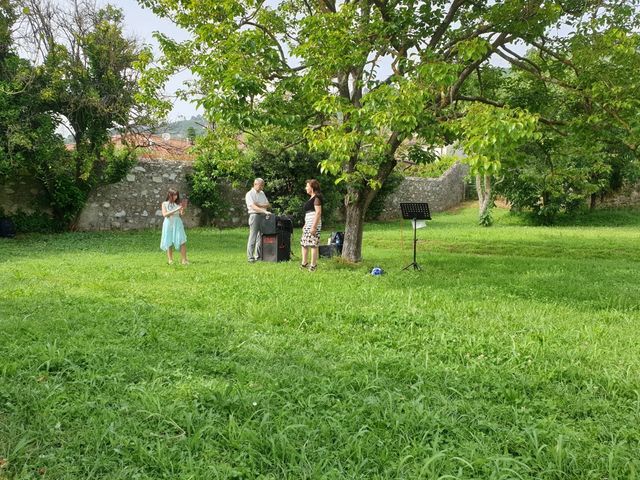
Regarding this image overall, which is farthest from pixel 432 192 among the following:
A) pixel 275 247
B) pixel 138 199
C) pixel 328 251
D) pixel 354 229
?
pixel 275 247

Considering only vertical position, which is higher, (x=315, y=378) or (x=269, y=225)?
(x=269, y=225)

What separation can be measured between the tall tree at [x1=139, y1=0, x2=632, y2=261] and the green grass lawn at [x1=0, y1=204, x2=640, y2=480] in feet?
7.41

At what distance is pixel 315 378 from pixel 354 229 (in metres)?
6.31

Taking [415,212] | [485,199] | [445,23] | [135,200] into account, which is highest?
[445,23]

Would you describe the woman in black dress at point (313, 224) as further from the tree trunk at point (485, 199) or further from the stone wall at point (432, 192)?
the stone wall at point (432, 192)

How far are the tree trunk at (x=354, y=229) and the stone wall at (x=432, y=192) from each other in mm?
13156

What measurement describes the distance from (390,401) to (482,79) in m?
8.93

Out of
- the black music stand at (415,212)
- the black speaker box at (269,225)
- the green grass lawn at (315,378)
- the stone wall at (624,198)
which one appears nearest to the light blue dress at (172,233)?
the black speaker box at (269,225)

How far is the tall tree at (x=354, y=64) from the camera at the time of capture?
6.82m

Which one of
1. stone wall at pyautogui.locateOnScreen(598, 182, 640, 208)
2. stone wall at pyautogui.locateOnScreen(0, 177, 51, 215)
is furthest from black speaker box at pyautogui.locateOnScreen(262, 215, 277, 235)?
stone wall at pyautogui.locateOnScreen(598, 182, 640, 208)

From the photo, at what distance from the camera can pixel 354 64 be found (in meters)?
7.58

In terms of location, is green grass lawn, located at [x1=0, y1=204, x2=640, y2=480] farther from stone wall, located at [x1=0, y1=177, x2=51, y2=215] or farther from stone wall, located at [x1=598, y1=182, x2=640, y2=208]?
stone wall, located at [x1=598, y1=182, x2=640, y2=208]

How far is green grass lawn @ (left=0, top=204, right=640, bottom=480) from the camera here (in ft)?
8.30

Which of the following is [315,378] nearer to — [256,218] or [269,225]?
[269,225]
